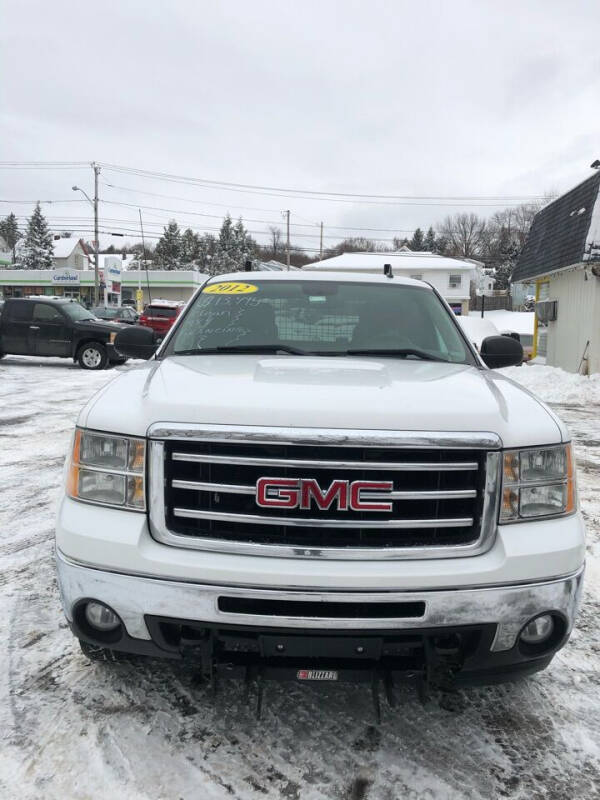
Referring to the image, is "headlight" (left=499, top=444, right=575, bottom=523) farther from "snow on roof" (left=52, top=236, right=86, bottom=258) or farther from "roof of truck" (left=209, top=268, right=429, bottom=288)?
"snow on roof" (left=52, top=236, right=86, bottom=258)

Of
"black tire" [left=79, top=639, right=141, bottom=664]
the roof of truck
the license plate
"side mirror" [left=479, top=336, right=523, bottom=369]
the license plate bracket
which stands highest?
the roof of truck

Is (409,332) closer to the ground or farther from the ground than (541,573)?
farther from the ground

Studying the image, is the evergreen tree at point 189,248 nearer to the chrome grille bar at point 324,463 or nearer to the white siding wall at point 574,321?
the white siding wall at point 574,321

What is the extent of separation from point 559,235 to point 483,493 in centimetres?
1584

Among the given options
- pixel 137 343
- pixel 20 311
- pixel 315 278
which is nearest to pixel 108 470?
pixel 137 343

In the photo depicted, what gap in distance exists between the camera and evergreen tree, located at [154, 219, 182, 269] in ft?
271

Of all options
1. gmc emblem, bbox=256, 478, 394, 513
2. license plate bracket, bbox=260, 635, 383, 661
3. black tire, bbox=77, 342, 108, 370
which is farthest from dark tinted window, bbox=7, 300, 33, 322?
license plate bracket, bbox=260, 635, 383, 661

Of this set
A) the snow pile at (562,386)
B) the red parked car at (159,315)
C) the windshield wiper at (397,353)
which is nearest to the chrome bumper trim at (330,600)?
the windshield wiper at (397,353)

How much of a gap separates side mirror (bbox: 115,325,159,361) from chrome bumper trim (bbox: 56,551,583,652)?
177 cm

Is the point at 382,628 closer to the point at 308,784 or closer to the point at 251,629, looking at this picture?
the point at 251,629

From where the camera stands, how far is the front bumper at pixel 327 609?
197cm

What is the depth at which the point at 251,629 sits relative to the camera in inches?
78.9

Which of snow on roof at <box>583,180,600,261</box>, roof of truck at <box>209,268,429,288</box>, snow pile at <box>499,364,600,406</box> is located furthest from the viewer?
snow on roof at <box>583,180,600,261</box>

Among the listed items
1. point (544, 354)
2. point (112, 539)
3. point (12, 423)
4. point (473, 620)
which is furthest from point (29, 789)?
point (544, 354)
